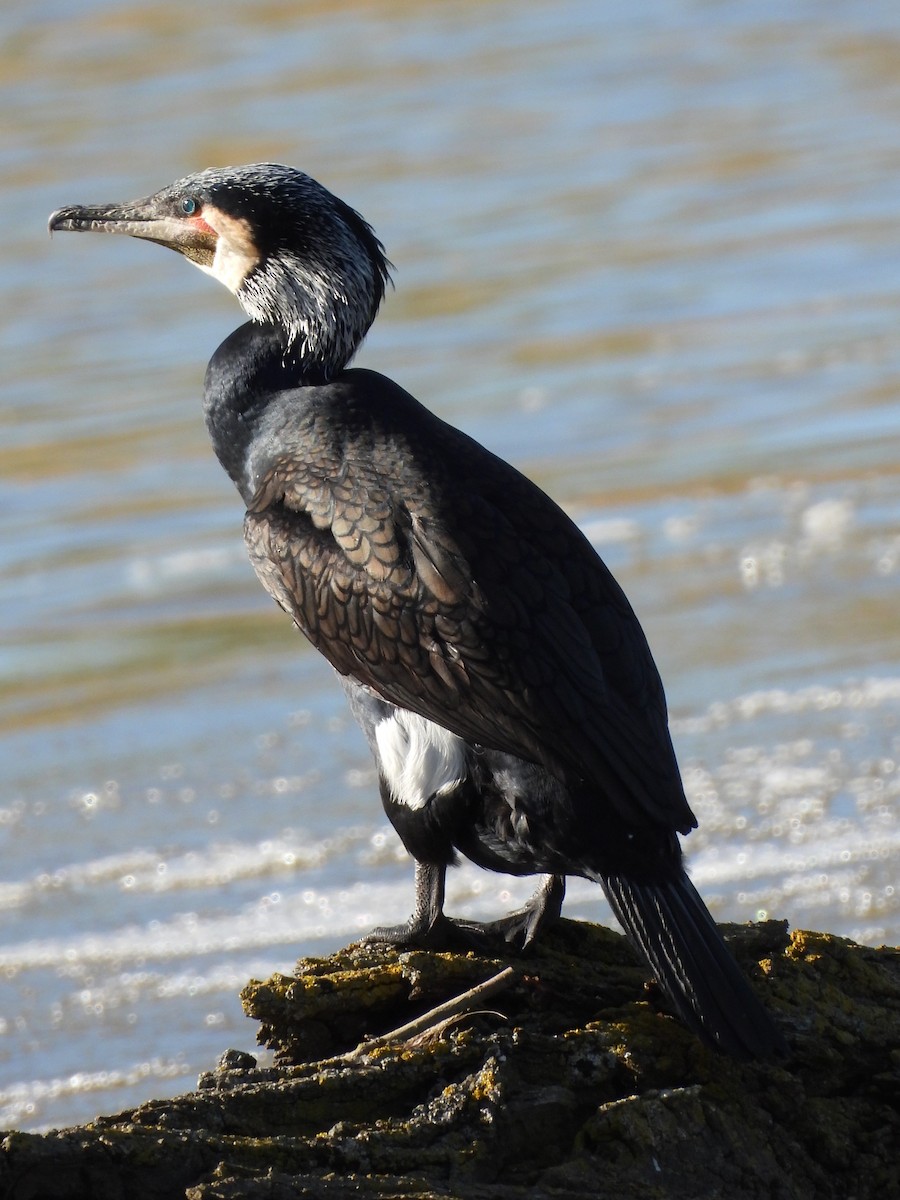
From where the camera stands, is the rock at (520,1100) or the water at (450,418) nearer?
the rock at (520,1100)

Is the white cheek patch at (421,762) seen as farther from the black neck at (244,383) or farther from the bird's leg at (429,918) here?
the black neck at (244,383)

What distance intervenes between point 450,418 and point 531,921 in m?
7.60

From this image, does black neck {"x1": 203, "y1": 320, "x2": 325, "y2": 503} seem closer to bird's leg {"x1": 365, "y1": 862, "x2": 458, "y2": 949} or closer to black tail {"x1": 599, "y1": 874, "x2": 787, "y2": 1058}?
bird's leg {"x1": 365, "y1": 862, "x2": 458, "y2": 949}

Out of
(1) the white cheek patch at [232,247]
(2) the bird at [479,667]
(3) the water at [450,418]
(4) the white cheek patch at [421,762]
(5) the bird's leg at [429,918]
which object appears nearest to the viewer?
(2) the bird at [479,667]

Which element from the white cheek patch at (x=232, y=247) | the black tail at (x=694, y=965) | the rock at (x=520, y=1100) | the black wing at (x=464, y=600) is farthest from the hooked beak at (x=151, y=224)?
the black tail at (x=694, y=965)

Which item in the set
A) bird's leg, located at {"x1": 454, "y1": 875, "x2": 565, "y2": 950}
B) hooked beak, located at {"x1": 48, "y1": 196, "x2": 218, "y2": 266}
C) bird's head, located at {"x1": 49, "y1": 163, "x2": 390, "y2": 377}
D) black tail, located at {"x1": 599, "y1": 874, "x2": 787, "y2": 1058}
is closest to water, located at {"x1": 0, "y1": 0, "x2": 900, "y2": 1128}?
bird's leg, located at {"x1": 454, "y1": 875, "x2": 565, "y2": 950}

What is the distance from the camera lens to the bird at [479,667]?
3.90 metres

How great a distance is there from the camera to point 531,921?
4.21 meters

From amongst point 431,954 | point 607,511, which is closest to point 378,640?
point 431,954

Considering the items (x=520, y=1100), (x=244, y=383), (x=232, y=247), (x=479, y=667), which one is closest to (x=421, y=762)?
(x=479, y=667)

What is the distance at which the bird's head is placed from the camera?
4930 mm

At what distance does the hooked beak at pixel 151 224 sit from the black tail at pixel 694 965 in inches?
85.3

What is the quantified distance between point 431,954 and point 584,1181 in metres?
0.68

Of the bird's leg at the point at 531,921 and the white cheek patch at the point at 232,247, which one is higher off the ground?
the white cheek patch at the point at 232,247
